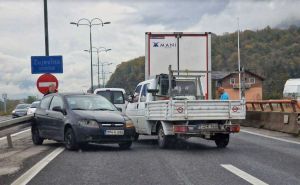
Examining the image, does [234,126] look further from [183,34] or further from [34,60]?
[34,60]

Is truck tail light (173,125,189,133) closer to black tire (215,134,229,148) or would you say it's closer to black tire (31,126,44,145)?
black tire (215,134,229,148)

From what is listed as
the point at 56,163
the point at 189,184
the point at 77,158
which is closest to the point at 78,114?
the point at 77,158

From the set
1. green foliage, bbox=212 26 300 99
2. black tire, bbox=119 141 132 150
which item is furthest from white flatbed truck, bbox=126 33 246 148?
green foliage, bbox=212 26 300 99

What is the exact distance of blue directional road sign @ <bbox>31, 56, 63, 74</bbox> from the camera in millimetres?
23531

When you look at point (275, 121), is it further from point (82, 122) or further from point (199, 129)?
point (82, 122)

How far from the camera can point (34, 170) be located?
32.3 feet

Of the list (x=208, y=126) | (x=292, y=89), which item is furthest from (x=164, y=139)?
(x=292, y=89)

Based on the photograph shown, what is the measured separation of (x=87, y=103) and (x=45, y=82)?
26.3 feet

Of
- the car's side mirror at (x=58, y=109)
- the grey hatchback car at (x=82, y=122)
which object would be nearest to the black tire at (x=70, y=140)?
the grey hatchback car at (x=82, y=122)

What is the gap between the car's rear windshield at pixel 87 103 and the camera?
1446 centimetres

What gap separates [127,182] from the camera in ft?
27.4

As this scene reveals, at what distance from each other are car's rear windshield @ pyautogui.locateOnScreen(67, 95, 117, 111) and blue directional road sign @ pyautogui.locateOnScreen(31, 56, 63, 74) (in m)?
9.00

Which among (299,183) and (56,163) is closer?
(299,183)

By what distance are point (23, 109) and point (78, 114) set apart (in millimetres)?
32816
